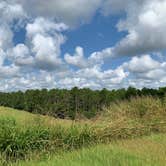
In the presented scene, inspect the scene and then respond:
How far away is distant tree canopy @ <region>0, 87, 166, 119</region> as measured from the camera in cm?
1407

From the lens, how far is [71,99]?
30.1 metres

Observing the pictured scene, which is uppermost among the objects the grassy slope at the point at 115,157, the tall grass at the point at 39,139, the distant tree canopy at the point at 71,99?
the distant tree canopy at the point at 71,99

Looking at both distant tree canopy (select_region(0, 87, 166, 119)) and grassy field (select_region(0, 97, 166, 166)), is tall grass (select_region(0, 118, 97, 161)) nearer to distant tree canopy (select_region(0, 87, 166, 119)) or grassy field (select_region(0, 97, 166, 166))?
grassy field (select_region(0, 97, 166, 166))

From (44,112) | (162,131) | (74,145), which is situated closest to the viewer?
(74,145)

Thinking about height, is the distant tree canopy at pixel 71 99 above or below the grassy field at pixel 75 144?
above

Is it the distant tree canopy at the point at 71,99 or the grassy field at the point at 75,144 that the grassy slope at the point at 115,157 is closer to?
the grassy field at the point at 75,144

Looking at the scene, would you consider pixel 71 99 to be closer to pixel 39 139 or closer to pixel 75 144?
pixel 75 144

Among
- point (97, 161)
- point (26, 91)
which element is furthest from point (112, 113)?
point (26, 91)

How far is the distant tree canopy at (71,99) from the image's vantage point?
14.1 meters

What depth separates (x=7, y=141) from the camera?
28.3ft

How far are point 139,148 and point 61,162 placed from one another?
2.71 m

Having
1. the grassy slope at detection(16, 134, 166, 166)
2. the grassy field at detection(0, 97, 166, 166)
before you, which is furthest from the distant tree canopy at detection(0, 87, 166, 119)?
the grassy slope at detection(16, 134, 166, 166)

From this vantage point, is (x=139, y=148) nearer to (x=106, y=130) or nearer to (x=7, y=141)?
(x=106, y=130)

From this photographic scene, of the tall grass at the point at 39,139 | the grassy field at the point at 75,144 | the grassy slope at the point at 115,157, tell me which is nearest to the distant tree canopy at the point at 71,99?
the grassy field at the point at 75,144
